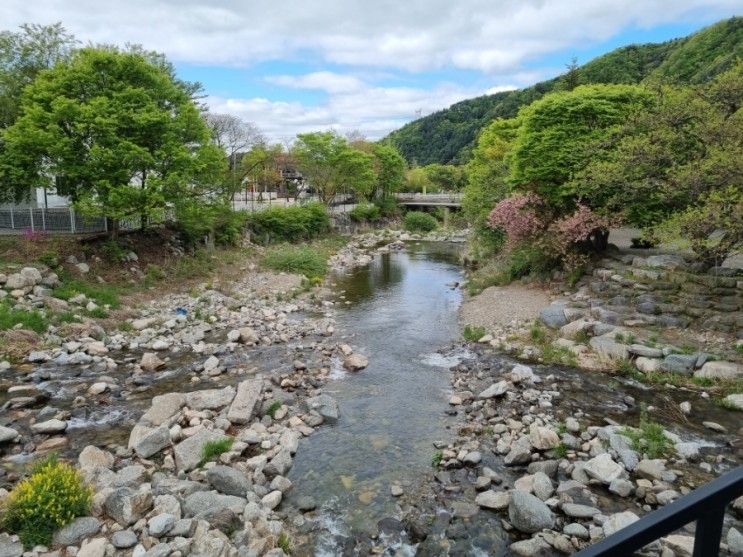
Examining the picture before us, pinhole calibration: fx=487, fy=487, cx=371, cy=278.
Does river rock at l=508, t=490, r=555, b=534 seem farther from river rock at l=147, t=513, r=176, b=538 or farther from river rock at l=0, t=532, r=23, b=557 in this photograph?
river rock at l=0, t=532, r=23, b=557

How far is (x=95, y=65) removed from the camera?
18953mm

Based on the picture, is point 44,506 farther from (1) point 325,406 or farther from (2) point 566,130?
(2) point 566,130

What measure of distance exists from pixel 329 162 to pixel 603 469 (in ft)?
119

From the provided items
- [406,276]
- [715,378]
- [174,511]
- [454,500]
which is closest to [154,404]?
[174,511]

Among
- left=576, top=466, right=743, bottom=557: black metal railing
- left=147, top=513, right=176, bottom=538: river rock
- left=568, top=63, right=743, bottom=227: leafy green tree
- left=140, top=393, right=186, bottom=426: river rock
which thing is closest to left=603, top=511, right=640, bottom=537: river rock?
left=147, top=513, right=176, bottom=538: river rock

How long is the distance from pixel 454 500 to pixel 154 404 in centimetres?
664

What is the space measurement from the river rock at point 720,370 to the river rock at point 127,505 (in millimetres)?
11787

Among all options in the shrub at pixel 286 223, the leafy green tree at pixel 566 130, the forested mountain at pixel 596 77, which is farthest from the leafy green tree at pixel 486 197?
the shrub at pixel 286 223

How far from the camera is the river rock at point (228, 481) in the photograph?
Result: 7.79 meters

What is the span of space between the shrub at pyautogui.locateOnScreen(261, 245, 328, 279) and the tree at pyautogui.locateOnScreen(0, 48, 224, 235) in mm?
7272

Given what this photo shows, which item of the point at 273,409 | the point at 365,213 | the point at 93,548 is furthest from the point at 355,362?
the point at 365,213

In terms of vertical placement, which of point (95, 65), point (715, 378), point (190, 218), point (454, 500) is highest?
point (95, 65)

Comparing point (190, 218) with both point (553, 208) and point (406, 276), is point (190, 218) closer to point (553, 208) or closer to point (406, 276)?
point (406, 276)

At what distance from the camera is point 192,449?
29.0 ft
